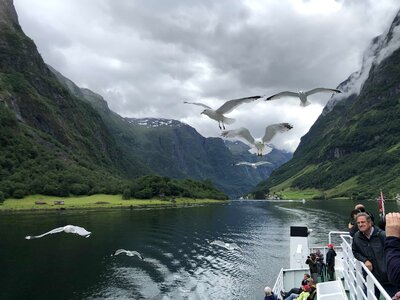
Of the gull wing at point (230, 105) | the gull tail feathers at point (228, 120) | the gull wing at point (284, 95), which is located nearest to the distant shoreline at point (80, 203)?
the gull tail feathers at point (228, 120)

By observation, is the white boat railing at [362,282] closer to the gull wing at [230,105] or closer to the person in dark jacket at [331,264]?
the gull wing at [230,105]

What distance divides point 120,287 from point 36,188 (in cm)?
12872

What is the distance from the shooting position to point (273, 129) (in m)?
13.6

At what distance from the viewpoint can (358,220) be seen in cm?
827

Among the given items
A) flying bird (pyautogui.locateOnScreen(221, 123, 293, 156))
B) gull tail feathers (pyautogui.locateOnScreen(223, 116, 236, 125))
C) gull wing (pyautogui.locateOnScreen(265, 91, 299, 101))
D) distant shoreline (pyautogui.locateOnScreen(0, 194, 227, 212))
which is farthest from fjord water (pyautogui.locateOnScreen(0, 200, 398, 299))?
distant shoreline (pyautogui.locateOnScreen(0, 194, 227, 212))

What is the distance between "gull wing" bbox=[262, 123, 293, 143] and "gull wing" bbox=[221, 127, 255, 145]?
0.50 metres

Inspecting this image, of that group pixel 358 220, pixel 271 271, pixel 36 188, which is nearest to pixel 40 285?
pixel 271 271

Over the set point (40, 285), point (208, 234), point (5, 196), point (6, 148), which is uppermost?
point (6, 148)

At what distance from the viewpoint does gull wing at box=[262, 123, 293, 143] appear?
1270 centimetres

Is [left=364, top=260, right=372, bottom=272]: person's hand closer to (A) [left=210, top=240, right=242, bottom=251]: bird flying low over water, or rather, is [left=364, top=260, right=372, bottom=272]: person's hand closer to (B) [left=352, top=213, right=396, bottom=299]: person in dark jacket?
(B) [left=352, top=213, right=396, bottom=299]: person in dark jacket

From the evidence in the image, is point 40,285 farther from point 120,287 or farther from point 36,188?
point 36,188

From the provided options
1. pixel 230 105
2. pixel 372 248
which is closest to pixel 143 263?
pixel 230 105

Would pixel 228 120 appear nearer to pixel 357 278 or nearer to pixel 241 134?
pixel 241 134

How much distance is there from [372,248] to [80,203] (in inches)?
5665
